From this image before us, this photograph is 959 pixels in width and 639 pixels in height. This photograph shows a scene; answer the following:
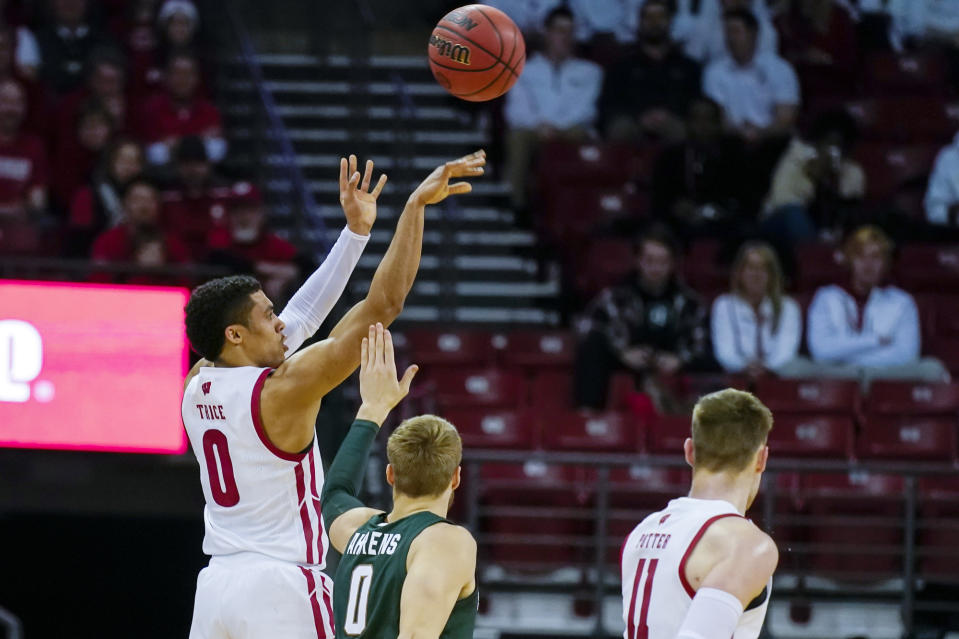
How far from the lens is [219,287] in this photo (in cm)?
439

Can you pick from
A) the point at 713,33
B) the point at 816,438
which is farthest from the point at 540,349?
the point at 713,33

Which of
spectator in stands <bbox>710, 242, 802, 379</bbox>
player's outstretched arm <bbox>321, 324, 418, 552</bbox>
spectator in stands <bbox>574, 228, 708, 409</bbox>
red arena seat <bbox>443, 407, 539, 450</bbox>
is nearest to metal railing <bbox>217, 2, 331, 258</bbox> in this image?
red arena seat <bbox>443, 407, 539, 450</bbox>

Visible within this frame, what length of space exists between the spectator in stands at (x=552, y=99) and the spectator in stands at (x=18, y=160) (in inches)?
131

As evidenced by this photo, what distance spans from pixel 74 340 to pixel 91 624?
5.83 ft

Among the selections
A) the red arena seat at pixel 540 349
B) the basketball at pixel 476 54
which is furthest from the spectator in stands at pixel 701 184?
the basketball at pixel 476 54

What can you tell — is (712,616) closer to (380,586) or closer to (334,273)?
(380,586)

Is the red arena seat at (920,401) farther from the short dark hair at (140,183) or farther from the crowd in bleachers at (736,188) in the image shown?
the short dark hair at (140,183)

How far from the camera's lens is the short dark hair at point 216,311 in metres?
4.36

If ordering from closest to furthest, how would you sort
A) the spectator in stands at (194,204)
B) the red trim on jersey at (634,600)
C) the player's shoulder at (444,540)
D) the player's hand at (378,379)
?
the red trim on jersey at (634,600), the player's shoulder at (444,540), the player's hand at (378,379), the spectator in stands at (194,204)

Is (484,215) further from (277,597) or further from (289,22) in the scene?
(277,597)

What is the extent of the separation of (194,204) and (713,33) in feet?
14.9

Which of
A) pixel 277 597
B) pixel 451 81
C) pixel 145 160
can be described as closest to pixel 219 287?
pixel 277 597

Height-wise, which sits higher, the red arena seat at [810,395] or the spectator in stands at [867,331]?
the spectator in stands at [867,331]

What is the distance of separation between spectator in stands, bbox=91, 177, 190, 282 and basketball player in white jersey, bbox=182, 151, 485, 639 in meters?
4.63
